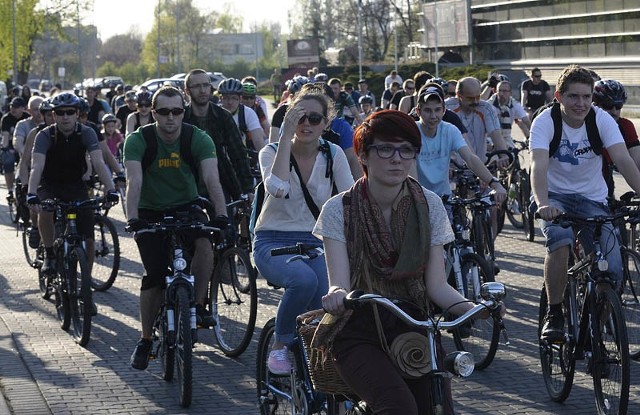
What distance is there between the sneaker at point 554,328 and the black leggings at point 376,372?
2727mm

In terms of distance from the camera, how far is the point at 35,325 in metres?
10.6

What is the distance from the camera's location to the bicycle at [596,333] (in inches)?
255

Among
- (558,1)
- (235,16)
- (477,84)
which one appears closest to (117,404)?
(477,84)

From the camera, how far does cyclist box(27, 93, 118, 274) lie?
10.5 m

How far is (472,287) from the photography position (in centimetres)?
871

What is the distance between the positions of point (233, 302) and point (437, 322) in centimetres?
504

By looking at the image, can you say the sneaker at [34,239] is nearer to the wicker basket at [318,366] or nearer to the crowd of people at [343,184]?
the crowd of people at [343,184]

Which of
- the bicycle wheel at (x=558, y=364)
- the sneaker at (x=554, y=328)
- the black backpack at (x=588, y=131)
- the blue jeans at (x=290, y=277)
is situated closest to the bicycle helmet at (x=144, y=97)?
the blue jeans at (x=290, y=277)

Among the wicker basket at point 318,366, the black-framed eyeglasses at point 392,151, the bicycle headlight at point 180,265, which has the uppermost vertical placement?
the black-framed eyeglasses at point 392,151

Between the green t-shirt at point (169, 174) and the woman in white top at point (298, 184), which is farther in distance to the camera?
the green t-shirt at point (169, 174)

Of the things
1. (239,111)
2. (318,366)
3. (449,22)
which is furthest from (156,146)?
(449,22)

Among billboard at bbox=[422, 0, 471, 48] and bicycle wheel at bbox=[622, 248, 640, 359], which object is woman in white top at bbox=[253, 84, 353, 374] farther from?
billboard at bbox=[422, 0, 471, 48]

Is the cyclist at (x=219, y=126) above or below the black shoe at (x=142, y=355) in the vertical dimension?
above

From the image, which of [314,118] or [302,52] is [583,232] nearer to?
[314,118]
